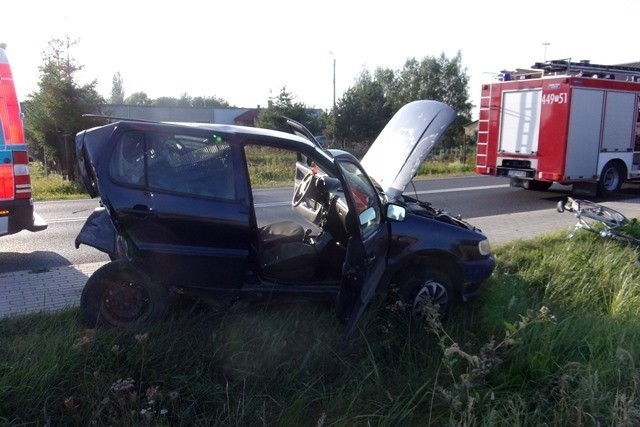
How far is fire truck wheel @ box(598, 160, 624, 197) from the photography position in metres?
15.5

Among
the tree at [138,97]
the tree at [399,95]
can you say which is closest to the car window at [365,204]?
the tree at [399,95]

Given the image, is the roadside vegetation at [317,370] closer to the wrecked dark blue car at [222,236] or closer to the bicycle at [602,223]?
the wrecked dark blue car at [222,236]

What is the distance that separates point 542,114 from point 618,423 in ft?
41.6

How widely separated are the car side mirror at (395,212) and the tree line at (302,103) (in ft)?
46.2

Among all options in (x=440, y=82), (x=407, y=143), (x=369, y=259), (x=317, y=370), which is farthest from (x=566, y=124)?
(x=440, y=82)

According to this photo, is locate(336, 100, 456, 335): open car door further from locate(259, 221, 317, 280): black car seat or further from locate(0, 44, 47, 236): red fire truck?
locate(0, 44, 47, 236): red fire truck

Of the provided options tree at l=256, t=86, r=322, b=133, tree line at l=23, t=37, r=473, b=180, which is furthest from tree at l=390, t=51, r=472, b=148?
tree at l=256, t=86, r=322, b=133

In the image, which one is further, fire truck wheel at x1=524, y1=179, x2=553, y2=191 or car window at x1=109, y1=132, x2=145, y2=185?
fire truck wheel at x1=524, y1=179, x2=553, y2=191

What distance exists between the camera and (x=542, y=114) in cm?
Result: 1486

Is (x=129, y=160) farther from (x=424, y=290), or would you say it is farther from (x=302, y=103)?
(x=302, y=103)

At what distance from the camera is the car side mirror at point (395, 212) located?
4.84 metres

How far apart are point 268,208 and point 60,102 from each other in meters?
16.5

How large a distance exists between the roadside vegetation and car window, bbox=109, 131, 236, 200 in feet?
3.20

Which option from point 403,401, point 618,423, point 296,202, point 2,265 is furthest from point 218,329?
point 2,265
